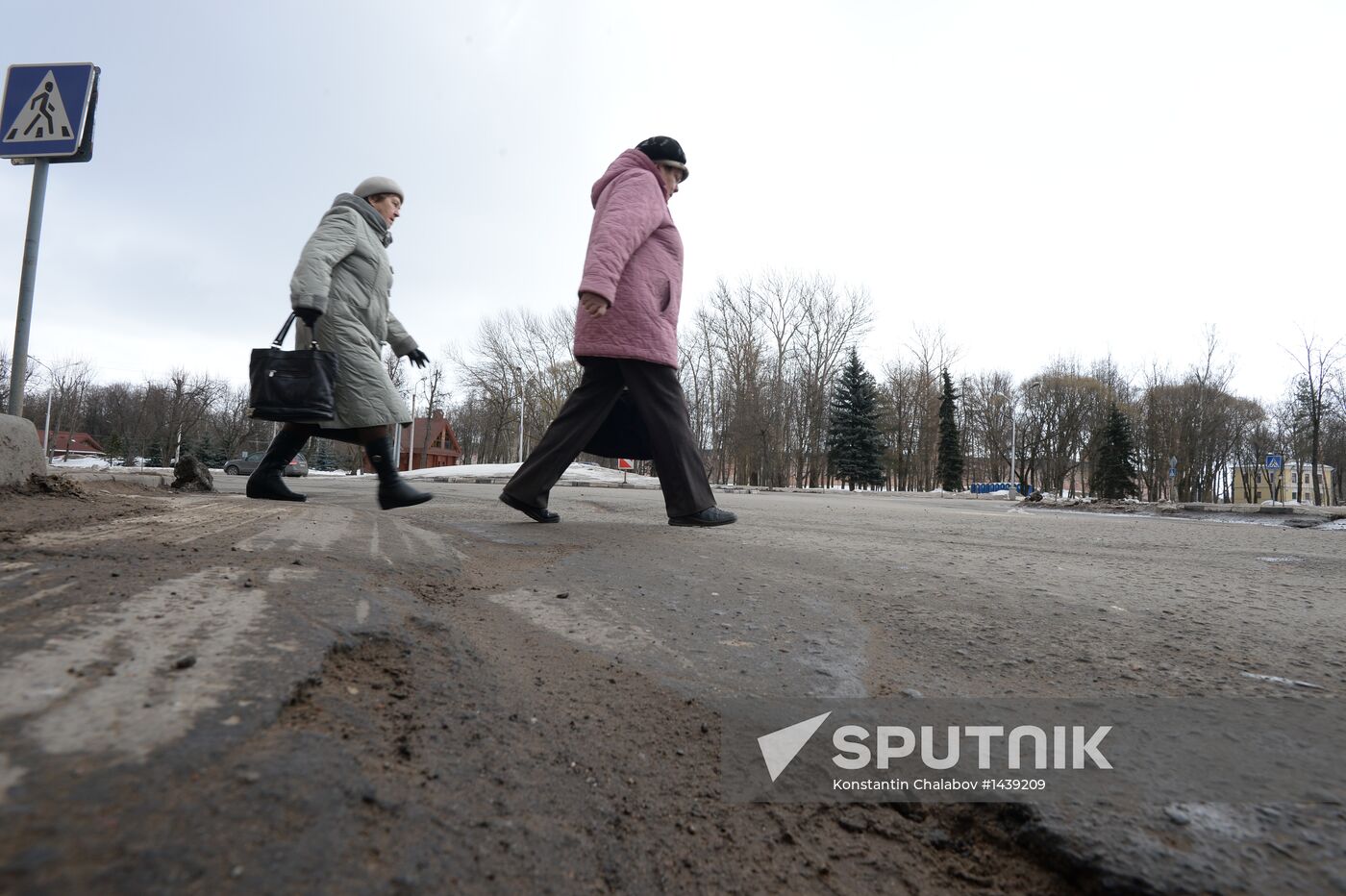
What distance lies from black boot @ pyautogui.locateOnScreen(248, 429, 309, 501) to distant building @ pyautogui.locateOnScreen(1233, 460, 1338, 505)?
51.3m

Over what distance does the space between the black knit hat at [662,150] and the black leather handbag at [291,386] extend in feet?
7.03

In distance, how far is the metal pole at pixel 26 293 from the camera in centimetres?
388

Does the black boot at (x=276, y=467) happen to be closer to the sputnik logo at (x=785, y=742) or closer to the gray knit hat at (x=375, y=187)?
the gray knit hat at (x=375, y=187)

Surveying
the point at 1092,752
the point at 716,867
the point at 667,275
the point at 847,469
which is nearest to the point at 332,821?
the point at 716,867

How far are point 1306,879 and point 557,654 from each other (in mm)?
1180

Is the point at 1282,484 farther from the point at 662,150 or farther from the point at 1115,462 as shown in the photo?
the point at 662,150

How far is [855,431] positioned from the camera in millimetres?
45750

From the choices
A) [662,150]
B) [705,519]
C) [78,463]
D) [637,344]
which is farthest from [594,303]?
[78,463]

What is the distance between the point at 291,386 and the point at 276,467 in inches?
35.2

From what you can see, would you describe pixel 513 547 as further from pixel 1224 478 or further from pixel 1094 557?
pixel 1224 478

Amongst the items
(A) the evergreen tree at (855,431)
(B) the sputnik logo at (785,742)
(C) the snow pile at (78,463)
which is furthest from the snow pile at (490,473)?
(B) the sputnik logo at (785,742)

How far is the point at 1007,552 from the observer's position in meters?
3.38

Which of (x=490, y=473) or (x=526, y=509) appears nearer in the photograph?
(x=526, y=509)

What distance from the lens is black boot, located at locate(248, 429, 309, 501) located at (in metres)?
4.30
